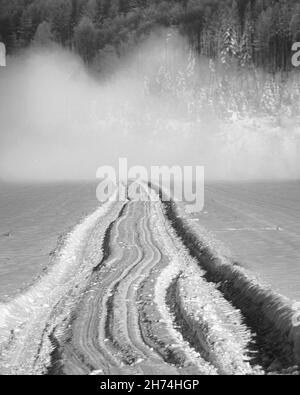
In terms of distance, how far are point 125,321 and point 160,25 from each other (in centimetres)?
11626

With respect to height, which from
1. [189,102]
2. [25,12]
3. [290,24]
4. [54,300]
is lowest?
[54,300]

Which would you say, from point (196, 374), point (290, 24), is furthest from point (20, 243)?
point (290, 24)

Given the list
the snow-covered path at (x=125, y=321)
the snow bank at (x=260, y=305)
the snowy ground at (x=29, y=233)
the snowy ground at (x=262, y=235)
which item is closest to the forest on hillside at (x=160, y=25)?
the snowy ground at (x=262, y=235)

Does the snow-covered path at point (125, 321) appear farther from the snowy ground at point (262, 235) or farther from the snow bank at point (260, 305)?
the snowy ground at point (262, 235)

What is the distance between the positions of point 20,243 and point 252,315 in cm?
851

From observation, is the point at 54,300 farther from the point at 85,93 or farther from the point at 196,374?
the point at 85,93

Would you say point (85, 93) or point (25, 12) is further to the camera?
point (25, 12)

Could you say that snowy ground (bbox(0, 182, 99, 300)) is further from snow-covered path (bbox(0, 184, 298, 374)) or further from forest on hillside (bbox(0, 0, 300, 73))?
forest on hillside (bbox(0, 0, 300, 73))

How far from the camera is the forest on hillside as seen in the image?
96875 mm

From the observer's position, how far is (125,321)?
22.0ft

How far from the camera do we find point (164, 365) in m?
5.15

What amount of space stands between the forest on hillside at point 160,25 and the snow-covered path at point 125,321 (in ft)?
299

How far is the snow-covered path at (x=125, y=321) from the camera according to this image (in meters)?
5.30

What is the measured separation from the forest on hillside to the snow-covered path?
91.0 metres
